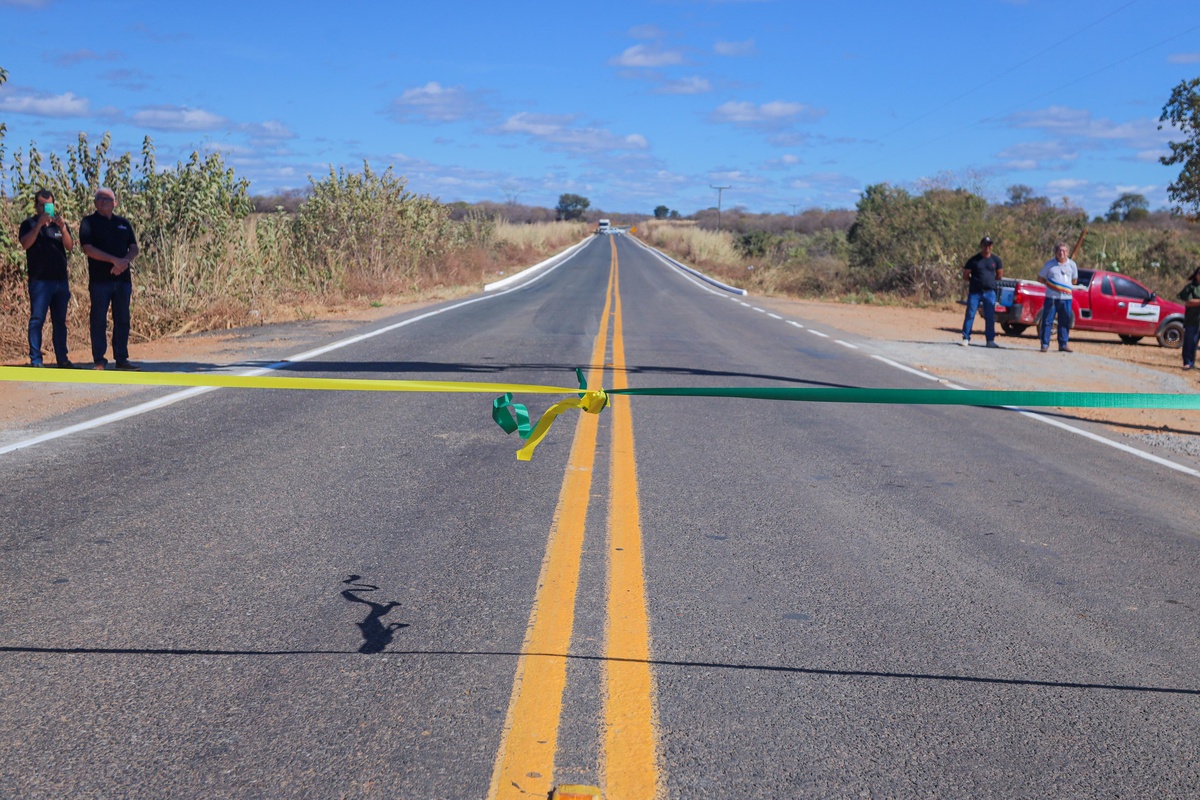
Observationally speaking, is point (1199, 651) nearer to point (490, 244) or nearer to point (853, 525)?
point (853, 525)

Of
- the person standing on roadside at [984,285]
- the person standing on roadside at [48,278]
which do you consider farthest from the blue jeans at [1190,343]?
the person standing on roadside at [48,278]

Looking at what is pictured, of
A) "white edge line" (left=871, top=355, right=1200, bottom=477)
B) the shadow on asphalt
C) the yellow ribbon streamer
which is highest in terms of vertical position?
the yellow ribbon streamer

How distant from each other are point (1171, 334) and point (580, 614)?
60.4 feet

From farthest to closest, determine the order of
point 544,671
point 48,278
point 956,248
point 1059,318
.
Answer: point 956,248
point 1059,318
point 48,278
point 544,671

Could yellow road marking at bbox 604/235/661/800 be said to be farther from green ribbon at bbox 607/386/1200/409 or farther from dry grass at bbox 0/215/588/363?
dry grass at bbox 0/215/588/363

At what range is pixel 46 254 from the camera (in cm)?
1014

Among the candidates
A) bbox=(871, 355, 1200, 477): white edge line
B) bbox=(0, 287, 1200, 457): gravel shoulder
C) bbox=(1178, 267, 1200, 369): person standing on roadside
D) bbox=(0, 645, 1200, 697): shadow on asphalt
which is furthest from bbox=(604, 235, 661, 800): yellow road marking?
bbox=(1178, 267, 1200, 369): person standing on roadside

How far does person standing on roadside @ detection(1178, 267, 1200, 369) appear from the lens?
573 inches

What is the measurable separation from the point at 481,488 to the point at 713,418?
3361 millimetres

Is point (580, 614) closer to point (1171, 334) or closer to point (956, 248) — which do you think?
point (1171, 334)

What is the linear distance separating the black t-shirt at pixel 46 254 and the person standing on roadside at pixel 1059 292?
1370cm

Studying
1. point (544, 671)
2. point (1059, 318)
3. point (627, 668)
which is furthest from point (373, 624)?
point (1059, 318)

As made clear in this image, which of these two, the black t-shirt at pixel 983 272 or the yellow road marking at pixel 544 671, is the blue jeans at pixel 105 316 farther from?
the black t-shirt at pixel 983 272

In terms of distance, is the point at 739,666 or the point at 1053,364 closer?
the point at 739,666
